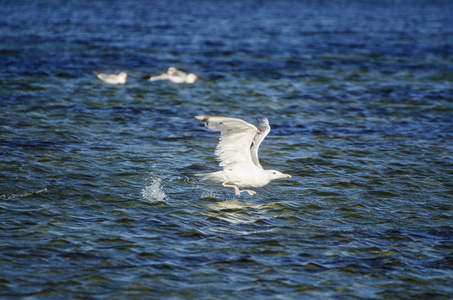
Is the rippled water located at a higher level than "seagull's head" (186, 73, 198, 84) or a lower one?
lower

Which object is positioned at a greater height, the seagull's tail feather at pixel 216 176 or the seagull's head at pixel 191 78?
the seagull's head at pixel 191 78

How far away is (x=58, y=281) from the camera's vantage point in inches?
282

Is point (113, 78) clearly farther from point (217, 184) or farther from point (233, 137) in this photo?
point (233, 137)

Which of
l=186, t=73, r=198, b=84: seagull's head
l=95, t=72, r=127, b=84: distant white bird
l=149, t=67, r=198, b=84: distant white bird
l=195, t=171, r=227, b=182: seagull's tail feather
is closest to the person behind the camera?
l=195, t=171, r=227, b=182: seagull's tail feather

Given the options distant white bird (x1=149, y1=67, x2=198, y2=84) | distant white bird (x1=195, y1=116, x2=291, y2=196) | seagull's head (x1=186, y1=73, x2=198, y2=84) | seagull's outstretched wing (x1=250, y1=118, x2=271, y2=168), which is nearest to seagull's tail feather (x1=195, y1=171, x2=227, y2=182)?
distant white bird (x1=195, y1=116, x2=291, y2=196)

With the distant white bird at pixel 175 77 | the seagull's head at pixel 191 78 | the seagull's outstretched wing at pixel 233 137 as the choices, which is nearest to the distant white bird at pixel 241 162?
the seagull's outstretched wing at pixel 233 137

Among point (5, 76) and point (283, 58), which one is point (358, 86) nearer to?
point (283, 58)

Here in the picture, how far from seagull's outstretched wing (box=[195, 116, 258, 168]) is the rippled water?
31.2 inches

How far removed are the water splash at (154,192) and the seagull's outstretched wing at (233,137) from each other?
1.27 m

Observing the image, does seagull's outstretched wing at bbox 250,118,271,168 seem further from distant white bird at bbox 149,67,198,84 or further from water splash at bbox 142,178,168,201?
distant white bird at bbox 149,67,198,84

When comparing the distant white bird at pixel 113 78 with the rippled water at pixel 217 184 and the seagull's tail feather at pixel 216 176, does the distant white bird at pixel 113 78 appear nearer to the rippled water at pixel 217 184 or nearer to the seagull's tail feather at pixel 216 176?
the rippled water at pixel 217 184

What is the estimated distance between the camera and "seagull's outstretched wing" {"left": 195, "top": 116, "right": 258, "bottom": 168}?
911 centimetres

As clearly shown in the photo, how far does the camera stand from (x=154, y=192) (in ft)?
34.4

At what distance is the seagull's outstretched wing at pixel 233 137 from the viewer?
911 cm
